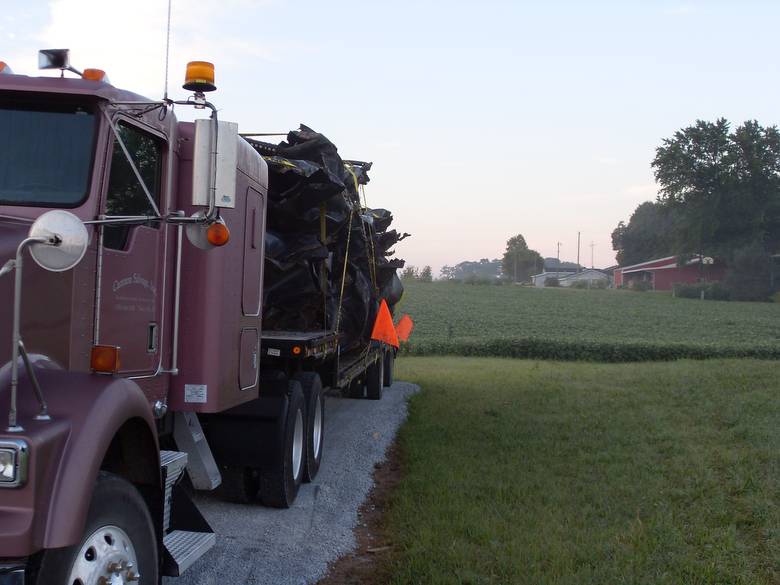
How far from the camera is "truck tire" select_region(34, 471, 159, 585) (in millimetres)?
2885

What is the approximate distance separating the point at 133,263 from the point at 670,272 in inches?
3558

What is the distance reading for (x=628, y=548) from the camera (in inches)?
229

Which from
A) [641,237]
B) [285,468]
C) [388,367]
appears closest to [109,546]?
[285,468]

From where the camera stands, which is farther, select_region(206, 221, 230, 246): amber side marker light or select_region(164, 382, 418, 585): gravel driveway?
select_region(164, 382, 418, 585): gravel driveway

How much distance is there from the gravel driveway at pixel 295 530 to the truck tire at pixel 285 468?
123 millimetres

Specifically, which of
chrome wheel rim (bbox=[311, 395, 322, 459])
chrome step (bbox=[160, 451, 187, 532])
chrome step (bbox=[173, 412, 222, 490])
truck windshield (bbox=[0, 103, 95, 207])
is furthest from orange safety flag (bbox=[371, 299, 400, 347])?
truck windshield (bbox=[0, 103, 95, 207])

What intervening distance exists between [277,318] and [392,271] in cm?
492

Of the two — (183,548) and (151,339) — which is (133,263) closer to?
(151,339)

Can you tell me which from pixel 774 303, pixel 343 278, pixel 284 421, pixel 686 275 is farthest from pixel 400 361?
pixel 686 275

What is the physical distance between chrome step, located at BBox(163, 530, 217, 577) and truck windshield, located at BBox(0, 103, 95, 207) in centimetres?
173

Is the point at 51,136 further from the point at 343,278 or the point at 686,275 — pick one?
the point at 686,275

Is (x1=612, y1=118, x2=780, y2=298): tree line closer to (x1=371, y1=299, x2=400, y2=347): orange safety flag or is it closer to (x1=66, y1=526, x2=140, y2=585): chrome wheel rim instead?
(x1=371, y1=299, x2=400, y2=347): orange safety flag

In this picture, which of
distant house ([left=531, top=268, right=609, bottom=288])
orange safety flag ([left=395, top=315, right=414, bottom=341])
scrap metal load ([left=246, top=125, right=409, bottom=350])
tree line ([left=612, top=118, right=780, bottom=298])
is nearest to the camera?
scrap metal load ([left=246, top=125, right=409, bottom=350])

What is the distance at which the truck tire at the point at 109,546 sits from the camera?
2885 millimetres
